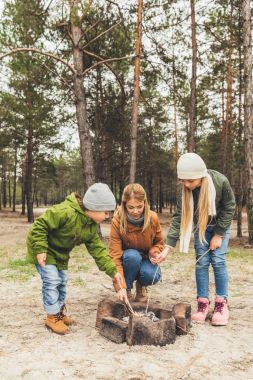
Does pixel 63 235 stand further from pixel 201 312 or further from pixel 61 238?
pixel 201 312

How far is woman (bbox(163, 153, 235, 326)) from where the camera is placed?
3672 millimetres

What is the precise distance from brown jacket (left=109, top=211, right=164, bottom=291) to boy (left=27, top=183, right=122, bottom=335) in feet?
1.08

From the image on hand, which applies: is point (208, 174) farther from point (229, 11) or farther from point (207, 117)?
point (207, 117)

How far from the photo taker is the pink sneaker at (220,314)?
3.73 meters

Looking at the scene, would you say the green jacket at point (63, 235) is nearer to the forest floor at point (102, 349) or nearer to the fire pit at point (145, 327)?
the fire pit at point (145, 327)

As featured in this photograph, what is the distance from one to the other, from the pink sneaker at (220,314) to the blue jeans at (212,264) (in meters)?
0.07

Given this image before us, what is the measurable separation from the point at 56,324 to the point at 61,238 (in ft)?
→ 2.45

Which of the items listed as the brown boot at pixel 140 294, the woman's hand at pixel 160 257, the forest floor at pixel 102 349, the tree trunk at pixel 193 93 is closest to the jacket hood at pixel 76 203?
the woman's hand at pixel 160 257

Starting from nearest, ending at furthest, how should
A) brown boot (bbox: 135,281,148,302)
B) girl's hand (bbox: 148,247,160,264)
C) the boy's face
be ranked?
1. the boy's face
2. girl's hand (bbox: 148,247,160,264)
3. brown boot (bbox: 135,281,148,302)

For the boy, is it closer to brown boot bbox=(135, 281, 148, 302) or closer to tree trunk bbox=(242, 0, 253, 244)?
brown boot bbox=(135, 281, 148, 302)

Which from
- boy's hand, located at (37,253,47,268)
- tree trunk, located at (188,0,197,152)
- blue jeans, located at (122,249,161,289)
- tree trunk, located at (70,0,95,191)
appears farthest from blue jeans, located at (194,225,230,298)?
tree trunk, located at (188,0,197,152)

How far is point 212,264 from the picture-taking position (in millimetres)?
3881

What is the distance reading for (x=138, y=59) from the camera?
1166cm

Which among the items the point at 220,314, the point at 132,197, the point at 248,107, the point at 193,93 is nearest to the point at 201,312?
the point at 220,314
